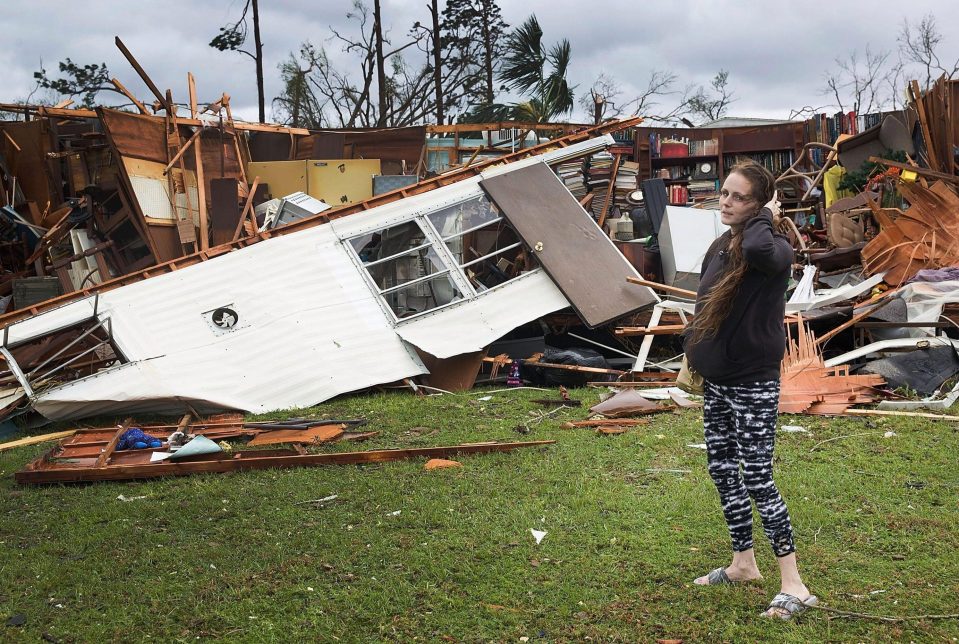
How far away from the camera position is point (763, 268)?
3500 millimetres

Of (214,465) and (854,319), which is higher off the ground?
(854,319)

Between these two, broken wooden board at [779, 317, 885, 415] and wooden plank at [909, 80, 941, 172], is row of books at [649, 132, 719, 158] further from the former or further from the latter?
broken wooden board at [779, 317, 885, 415]

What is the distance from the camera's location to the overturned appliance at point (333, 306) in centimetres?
899

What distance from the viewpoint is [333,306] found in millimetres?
9750

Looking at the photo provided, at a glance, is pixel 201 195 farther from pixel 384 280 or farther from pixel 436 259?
pixel 436 259

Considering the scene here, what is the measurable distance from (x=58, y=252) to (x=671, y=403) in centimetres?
971

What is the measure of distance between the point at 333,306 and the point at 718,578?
6.50m

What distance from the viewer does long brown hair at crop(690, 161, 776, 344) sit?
357 centimetres

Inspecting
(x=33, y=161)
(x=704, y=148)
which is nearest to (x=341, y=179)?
(x=33, y=161)

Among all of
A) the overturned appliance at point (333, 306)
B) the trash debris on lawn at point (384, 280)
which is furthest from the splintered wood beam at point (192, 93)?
the overturned appliance at point (333, 306)

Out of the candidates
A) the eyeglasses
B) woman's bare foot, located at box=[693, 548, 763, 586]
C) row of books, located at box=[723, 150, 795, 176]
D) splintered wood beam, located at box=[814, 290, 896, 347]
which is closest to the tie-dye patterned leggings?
woman's bare foot, located at box=[693, 548, 763, 586]

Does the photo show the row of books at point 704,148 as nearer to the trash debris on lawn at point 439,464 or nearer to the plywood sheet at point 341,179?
the plywood sheet at point 341,179

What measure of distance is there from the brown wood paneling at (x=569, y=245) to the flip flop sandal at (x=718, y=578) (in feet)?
20.6

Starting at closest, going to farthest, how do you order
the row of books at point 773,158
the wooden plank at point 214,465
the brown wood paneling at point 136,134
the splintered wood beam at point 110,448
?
the wooden plank at point 214,465 < the splintered wood beam at point 110,448 < the brown wood paneling at point 136,134 < the row of books at point 773,158
